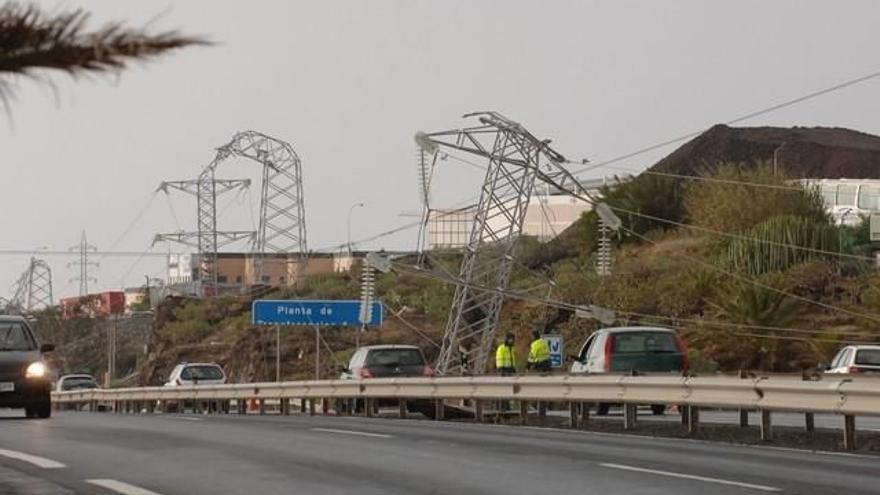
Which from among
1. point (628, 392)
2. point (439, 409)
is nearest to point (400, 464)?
point (628, 392)

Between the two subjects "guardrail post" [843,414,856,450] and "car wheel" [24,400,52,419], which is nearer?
"guardrail post" [843,414,856,450]

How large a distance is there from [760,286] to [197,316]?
47.8 meters

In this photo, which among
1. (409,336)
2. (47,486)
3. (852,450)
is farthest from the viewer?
(409,336)

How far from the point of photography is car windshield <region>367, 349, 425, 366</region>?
36.3 m

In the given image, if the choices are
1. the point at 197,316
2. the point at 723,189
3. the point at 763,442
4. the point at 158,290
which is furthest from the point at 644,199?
the point at 763,442

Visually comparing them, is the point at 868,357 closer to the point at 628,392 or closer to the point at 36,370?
the point at 628,392

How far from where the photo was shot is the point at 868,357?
34.8 m

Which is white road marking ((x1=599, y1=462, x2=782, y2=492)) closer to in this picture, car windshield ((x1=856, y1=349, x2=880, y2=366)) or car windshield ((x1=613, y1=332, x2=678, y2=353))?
car windshield ((x1=613, y1=332, x2=678, y2=353))

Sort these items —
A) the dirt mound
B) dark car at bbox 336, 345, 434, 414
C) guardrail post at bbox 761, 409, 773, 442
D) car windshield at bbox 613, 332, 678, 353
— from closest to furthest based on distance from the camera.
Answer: guardrail post at bbox 761, 409, 773, 442 → car windshield at bbox 613, 332, 678, 353 → dark car at bbox 336, 345, 434, 414 → the dirt mound

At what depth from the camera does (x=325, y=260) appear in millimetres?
136875

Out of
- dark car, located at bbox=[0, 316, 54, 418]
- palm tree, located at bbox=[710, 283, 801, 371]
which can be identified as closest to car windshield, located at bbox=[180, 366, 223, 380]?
palm tree, located at bbox=[710, 283, 801, 371]

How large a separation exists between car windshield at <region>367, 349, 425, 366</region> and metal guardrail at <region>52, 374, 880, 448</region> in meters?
1.79

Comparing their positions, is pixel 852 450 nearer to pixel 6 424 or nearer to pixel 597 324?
pixel 6 424

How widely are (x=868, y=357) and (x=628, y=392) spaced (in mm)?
13015
